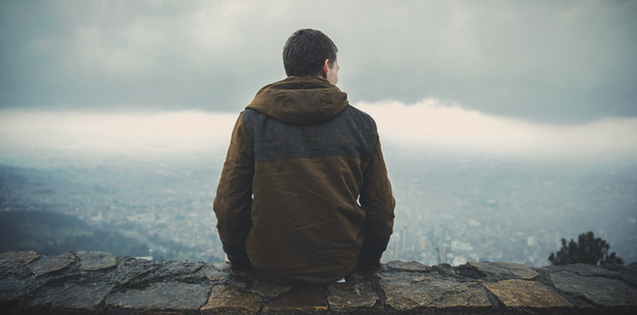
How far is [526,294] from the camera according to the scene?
75.2 inches

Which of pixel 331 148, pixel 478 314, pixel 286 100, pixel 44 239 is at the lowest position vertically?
pixel 44 239

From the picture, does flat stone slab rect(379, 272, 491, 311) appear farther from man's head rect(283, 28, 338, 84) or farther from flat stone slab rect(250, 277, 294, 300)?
man's head rect(283, 28, 338, 84)

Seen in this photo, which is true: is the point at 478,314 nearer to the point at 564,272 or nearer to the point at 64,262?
the point at 564,272

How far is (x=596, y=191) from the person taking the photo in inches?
Result: 2324

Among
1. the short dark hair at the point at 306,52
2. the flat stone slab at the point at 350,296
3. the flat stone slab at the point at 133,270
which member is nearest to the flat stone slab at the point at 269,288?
the flat stone slab at the point at 350,296

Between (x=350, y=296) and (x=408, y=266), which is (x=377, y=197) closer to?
(x=350, y=296)

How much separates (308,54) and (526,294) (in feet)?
7.74

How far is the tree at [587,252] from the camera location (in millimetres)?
6680

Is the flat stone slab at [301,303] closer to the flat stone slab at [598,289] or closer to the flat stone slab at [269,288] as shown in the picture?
the flat stone slab at [269,288]

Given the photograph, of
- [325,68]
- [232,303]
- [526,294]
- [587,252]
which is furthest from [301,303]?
[587,252]

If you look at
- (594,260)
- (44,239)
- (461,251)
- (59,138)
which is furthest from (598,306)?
(59,138)

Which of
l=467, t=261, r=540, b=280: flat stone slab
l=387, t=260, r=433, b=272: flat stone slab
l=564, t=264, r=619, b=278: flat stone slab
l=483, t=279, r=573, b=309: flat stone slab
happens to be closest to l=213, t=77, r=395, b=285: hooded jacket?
l=387, t=260, r=433, b=272: flat stone slab

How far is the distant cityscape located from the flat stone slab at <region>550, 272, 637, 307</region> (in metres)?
14.9

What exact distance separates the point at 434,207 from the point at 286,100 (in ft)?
166
